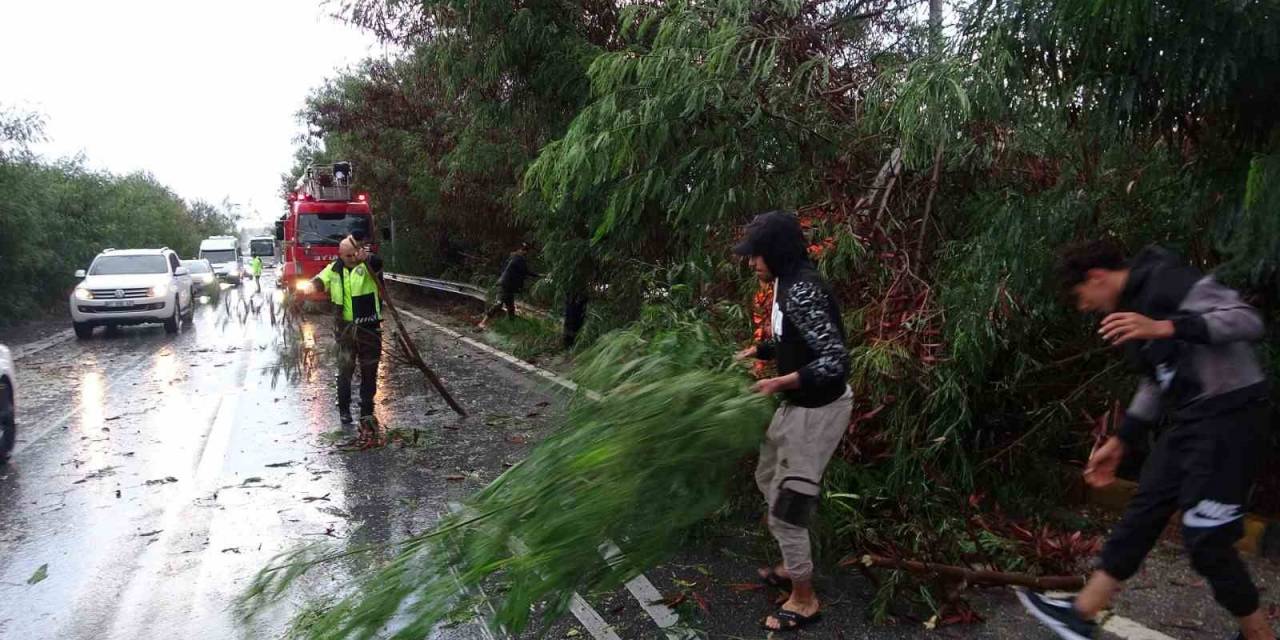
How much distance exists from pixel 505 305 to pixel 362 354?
8.01m

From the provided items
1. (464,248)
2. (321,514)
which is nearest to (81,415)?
(321,514)

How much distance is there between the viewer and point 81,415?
982 centimetres

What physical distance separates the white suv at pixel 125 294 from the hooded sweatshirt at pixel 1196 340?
61.4 feet

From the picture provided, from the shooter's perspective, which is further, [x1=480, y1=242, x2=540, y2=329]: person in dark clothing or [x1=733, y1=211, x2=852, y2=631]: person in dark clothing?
[x1=480, y1=242, x2=540, y2=329]: person in dark clothing

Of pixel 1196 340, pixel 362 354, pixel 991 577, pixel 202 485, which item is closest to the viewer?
pixel 1196 340

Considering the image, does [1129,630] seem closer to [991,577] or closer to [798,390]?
[991,577]

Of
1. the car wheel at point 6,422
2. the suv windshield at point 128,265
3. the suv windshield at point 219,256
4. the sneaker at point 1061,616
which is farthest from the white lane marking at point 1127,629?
the suv windshield at point 219,256

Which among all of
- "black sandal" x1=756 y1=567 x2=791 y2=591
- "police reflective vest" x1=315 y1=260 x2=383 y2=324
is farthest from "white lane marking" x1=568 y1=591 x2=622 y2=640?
"police reflective vest" x1=315 y1=260 x2=383 y2=324

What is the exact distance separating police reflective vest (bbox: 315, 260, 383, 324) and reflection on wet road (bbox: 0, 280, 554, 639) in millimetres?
674

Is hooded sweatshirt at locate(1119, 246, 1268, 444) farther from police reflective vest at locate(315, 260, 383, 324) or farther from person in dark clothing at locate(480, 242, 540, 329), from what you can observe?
person in dark clothing at locate(480, 242, 540, 329)

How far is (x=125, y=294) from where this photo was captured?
18000 millimetres

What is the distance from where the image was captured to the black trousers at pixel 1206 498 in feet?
10.4

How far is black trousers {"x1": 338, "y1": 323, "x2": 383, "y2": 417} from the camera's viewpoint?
8.35m

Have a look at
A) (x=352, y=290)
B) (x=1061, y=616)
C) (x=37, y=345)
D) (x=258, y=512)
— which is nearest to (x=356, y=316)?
(x=352, y=290)
